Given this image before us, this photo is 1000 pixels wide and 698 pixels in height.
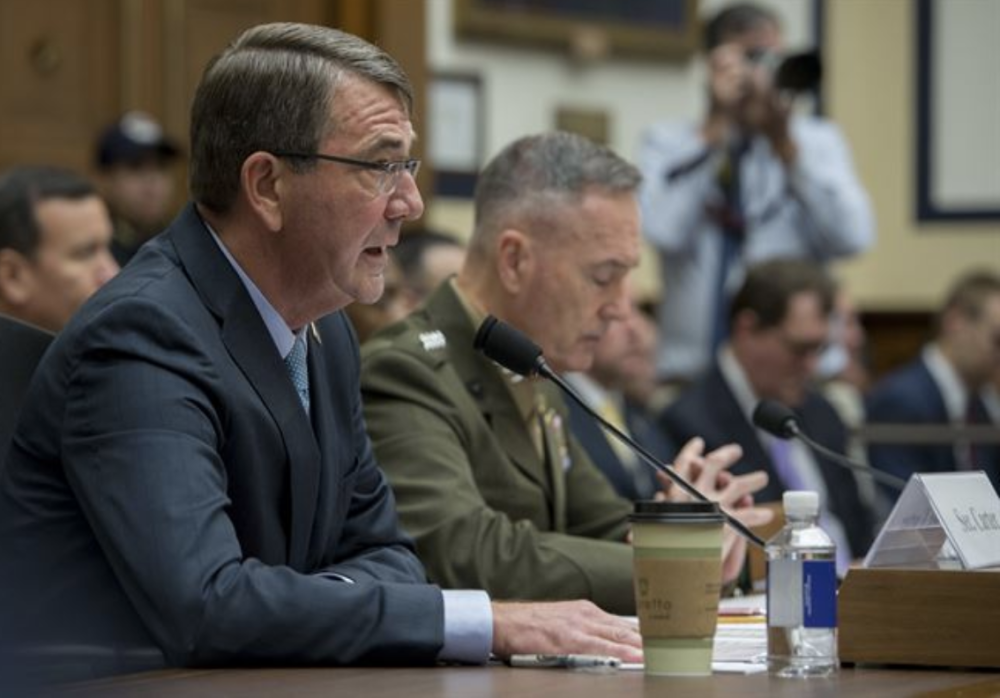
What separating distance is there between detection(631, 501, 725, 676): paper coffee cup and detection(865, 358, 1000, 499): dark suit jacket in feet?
13.2

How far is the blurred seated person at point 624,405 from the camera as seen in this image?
14.4 ft

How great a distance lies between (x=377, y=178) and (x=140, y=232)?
10.3 ft

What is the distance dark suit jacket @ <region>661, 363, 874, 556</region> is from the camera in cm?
468

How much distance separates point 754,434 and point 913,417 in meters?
1.87

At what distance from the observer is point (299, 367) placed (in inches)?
92.7

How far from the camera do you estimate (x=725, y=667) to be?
6.64ft

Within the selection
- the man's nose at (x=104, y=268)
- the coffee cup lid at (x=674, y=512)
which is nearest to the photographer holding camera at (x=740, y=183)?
the man's nose at (x=104, y=268)

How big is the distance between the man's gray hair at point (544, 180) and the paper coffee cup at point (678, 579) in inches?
49.2

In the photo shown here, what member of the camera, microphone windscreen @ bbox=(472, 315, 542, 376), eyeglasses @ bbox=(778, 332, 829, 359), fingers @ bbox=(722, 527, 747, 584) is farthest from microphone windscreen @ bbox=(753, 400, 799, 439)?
the camera

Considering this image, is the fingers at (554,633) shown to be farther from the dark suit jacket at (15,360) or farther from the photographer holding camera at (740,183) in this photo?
the photographer holding camera at (740,183)

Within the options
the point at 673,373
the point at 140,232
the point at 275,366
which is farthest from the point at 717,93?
the point at 275,366

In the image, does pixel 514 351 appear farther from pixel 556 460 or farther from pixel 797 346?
pixel 797 346

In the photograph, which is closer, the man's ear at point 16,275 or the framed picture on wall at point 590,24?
the man's ear at point 16,275

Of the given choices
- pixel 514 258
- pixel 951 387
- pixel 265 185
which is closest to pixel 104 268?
pixel 514 258
